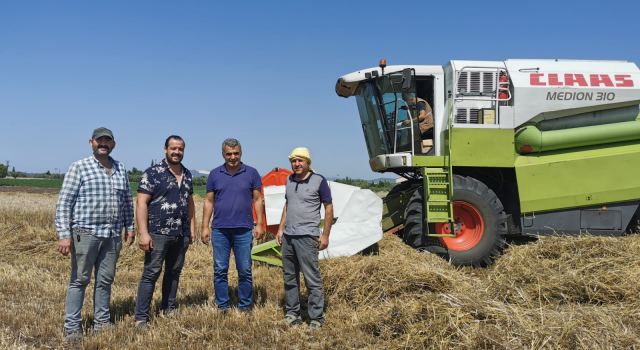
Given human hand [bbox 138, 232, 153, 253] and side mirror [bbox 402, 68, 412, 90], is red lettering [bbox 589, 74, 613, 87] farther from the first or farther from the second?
human hand [bbox 138, 232, 153, 253]

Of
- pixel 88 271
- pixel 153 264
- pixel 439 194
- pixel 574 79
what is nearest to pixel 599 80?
pixel 574 79

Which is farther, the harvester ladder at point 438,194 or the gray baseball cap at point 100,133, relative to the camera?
the harvester ladder at point 438,194

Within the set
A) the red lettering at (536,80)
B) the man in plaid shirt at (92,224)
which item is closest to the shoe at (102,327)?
the man in plaid shirt at (92,224)

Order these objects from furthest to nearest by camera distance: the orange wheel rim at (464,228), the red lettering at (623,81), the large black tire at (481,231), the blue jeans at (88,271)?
A: the red lettering at (623,81) < the orange wheel rim at (464,228) < the large black tire at (481,231) < the blue jeans at (88,271)

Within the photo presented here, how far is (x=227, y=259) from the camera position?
4.42 metres

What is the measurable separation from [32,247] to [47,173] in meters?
76.8

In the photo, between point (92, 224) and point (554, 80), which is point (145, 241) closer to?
point (92, 224)

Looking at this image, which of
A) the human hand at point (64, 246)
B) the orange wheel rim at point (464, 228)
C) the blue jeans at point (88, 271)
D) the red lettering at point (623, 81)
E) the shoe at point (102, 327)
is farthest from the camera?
the red lettering at point (623, 81)

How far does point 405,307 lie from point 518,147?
402cm

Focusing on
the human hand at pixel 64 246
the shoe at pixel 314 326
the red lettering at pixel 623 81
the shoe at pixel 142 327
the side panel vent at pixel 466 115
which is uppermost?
the red lettering at pixel 623 81

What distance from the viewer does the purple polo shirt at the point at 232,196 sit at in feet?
14.1

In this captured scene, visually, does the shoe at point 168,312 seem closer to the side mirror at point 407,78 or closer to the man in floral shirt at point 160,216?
the man in floral shirt at point 160,216

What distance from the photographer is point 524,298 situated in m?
4.12

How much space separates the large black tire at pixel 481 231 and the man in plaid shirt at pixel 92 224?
4.03 metres
